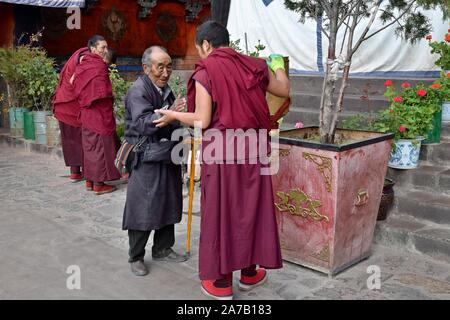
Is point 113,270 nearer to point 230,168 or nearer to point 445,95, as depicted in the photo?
point 230,168

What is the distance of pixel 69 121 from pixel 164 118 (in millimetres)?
3613

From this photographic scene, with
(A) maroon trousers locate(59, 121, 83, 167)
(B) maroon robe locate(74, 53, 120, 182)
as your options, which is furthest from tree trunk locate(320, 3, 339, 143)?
(A) maroon trousers locate(59, 121, 83, 167)

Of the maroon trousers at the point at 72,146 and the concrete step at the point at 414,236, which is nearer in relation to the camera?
the concrete step at the point at 414,236

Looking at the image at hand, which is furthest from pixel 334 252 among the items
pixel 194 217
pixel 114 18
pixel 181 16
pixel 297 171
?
pixel 181 16

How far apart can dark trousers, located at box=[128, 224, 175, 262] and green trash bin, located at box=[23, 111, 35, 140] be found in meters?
5.41

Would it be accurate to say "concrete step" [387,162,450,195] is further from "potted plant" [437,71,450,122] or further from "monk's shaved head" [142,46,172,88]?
"monk's shaved head" [142,46,172,88]

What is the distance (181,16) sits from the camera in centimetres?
1285

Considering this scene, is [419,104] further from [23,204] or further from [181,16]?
[181,16]

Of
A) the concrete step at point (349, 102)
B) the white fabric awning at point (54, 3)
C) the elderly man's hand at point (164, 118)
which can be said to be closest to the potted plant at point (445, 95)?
the concrete step at point (349, 102)

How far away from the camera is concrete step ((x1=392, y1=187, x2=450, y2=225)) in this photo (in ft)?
13.6

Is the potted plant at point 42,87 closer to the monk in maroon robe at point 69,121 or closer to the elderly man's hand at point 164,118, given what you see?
the monk in maroon robe at point 69,121

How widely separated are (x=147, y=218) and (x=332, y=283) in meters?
1.40

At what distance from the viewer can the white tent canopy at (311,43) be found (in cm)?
639

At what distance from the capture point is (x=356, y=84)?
6.52 m
